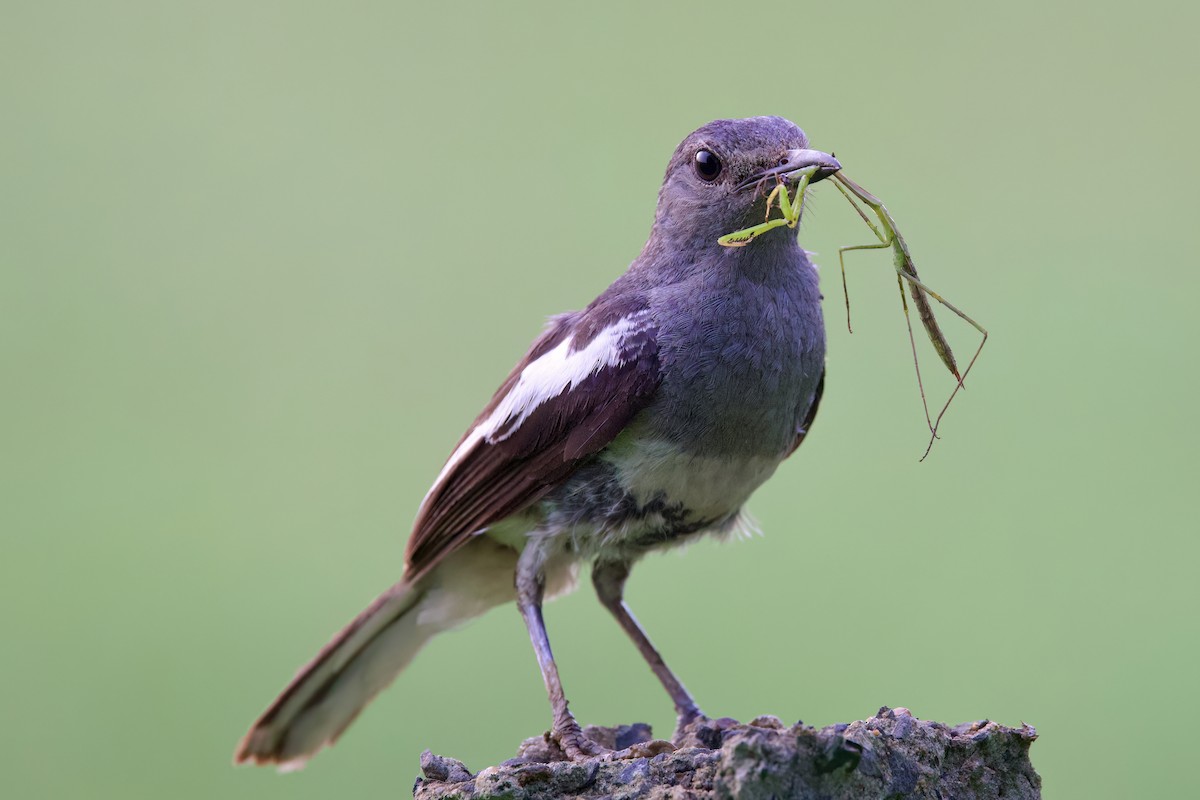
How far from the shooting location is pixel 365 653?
570 cm

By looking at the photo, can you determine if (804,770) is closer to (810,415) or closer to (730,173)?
(810,415)

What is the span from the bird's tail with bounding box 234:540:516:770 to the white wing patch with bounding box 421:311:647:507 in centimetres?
53

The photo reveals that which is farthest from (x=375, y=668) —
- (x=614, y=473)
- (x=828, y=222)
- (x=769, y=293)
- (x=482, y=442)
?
(x=828, y=222)

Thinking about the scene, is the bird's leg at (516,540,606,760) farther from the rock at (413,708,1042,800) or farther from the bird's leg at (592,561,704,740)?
the rock at (413,708,1042,800)

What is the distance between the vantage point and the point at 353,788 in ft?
24.2

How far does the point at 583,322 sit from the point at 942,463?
14.7ft

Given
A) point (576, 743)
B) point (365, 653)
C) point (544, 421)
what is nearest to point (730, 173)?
point (544, 421)

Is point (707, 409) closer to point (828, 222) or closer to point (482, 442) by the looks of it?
point (482, 442)

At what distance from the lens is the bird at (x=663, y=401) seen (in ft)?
15.4

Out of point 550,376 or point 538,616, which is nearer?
point 550,376

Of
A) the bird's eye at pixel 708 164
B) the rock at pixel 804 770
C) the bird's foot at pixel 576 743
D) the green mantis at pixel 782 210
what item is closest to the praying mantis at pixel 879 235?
the green mantis at pixel 782 210

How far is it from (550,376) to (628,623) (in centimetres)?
124

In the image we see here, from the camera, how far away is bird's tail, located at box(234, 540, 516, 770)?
5.59m

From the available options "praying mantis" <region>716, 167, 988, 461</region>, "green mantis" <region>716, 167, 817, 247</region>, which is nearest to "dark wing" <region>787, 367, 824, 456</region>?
"praying mantis" <region>716, 167, 988, 461</region>
